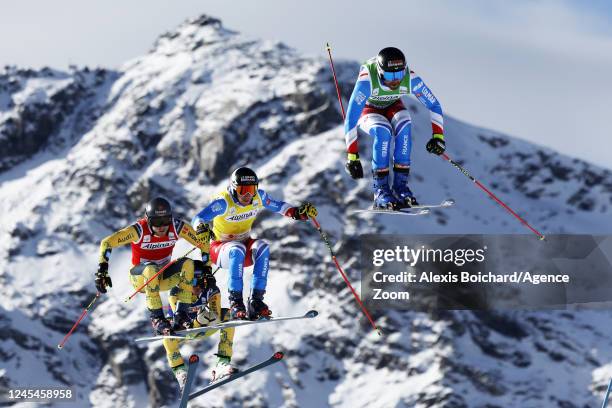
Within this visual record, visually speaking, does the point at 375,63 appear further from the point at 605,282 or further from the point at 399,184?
the point at 605,282

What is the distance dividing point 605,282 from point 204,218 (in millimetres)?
12646

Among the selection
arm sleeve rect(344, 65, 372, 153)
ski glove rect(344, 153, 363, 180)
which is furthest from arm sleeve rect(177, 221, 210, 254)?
arm sleeve rect(344, 65, 372, 153)

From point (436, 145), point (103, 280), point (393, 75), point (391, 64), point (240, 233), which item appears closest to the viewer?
point (103, 280)

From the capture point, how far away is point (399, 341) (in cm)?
19138

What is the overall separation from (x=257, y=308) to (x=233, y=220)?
1.95 m

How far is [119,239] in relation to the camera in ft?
70.6

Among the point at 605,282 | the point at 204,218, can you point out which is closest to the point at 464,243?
the point at 605,282

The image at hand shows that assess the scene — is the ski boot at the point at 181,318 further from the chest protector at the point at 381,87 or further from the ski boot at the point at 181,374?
the chest protector at the point at 381,87

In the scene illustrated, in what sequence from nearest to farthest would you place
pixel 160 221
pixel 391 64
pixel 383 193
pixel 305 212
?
pixel 391 64 → pixel 160 221 → pixel 383 193 → pixel 305 212

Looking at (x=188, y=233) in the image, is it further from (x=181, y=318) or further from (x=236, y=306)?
(x=181, y=318)

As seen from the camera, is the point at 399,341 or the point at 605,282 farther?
the point at 399,341

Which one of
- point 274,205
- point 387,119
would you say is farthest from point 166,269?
point 387,119

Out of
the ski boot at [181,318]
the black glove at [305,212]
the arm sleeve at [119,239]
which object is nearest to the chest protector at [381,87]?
the black glove at [305,212]

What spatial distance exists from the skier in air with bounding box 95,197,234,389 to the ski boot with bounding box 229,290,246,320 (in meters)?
0.66
